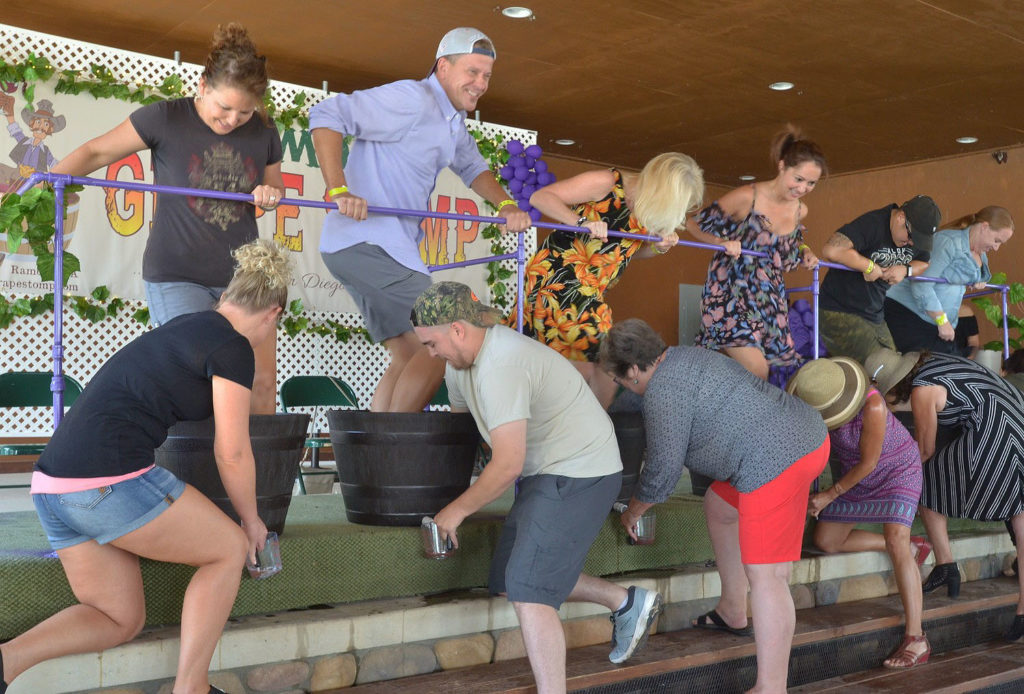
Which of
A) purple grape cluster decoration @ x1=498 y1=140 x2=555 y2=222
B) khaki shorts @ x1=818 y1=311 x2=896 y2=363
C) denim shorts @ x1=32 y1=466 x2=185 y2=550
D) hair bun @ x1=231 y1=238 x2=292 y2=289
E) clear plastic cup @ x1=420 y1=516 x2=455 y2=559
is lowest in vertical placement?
clear plastic cup @ x1=420 y1=516 x2=455 y2=559

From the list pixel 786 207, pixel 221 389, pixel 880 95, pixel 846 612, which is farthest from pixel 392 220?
pixel 880 95

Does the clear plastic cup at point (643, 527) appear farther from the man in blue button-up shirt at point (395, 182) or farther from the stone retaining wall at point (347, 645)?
the man in blue button-up shirt at point (395, 182)

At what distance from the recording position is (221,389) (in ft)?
7.90

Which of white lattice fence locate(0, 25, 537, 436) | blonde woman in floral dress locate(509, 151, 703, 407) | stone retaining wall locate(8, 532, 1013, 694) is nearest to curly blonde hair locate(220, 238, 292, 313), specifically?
stone retaining wall locate(8, 532, 1013, 694)

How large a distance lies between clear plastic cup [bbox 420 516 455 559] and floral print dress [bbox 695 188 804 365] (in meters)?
1.82

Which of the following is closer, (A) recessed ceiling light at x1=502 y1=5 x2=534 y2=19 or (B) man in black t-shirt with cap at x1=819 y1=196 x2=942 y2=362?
(B) man in black t-shirt with cap at x1=819 y1=196 x2=942 y2=362

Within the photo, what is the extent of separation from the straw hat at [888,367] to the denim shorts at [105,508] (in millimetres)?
3191

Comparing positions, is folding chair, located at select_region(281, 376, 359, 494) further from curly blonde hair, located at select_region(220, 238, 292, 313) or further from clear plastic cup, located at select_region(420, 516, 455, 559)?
curly blonde hair, located at select_region(220, 238, 292, 313)

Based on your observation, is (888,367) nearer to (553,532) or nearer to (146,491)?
(553,532)

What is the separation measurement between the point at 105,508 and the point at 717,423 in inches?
74.3

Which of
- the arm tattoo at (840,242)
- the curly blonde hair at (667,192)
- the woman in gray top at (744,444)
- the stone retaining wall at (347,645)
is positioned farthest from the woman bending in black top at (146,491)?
the arm tattoo at (840,242)

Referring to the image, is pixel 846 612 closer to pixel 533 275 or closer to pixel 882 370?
pixel 882 370

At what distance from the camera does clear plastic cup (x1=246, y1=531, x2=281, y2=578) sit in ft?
8.80

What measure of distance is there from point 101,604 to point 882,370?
3390 millimetres
